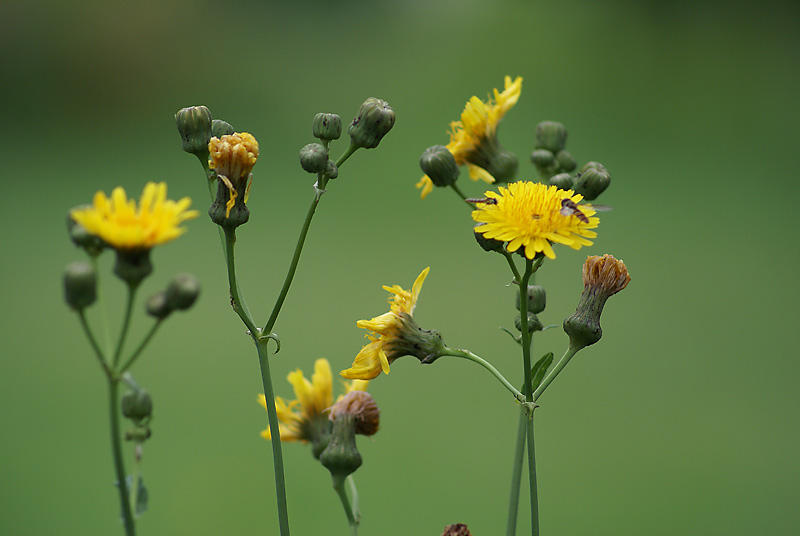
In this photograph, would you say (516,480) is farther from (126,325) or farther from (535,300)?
(126,325)

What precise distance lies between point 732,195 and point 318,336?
1.87 m

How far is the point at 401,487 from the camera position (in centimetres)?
162

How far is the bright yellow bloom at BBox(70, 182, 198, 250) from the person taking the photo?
0.37 m

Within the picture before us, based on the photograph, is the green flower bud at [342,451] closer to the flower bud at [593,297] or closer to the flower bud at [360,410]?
the flower bud at [360,410]

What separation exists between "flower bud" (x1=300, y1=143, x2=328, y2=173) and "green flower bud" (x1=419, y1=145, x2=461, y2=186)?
11cm

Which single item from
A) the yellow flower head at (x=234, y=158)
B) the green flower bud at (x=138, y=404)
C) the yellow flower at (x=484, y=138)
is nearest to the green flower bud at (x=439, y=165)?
the yellow flower at (x=484, y=138)

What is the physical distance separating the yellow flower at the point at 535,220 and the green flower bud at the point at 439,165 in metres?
0.11

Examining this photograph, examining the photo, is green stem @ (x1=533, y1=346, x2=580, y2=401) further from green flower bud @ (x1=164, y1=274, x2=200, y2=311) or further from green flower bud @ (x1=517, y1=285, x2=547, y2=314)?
green flower bud @ (x1=164, y1=274, x2=200, y2=311)

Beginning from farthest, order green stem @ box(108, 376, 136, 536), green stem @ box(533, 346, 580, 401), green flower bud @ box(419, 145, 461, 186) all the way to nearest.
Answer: green flower bud @ box(419, 145, 461, 186) < green stem @ box(533, 346, 580, 401) < green stem @ box(108, 376, 136, 536)

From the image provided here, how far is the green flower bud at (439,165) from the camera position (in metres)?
0.57

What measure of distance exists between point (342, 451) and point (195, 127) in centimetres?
22

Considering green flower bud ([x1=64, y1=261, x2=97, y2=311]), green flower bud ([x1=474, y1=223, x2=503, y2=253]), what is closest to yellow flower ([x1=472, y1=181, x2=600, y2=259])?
green flower bud ([x1=474, y1=223, x2=503, y2=253])

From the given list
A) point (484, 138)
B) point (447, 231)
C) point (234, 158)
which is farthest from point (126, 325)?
point (447, 231)

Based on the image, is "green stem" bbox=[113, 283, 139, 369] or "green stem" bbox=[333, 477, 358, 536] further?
"green stem" bbox=[333, 477, 358, 536]
